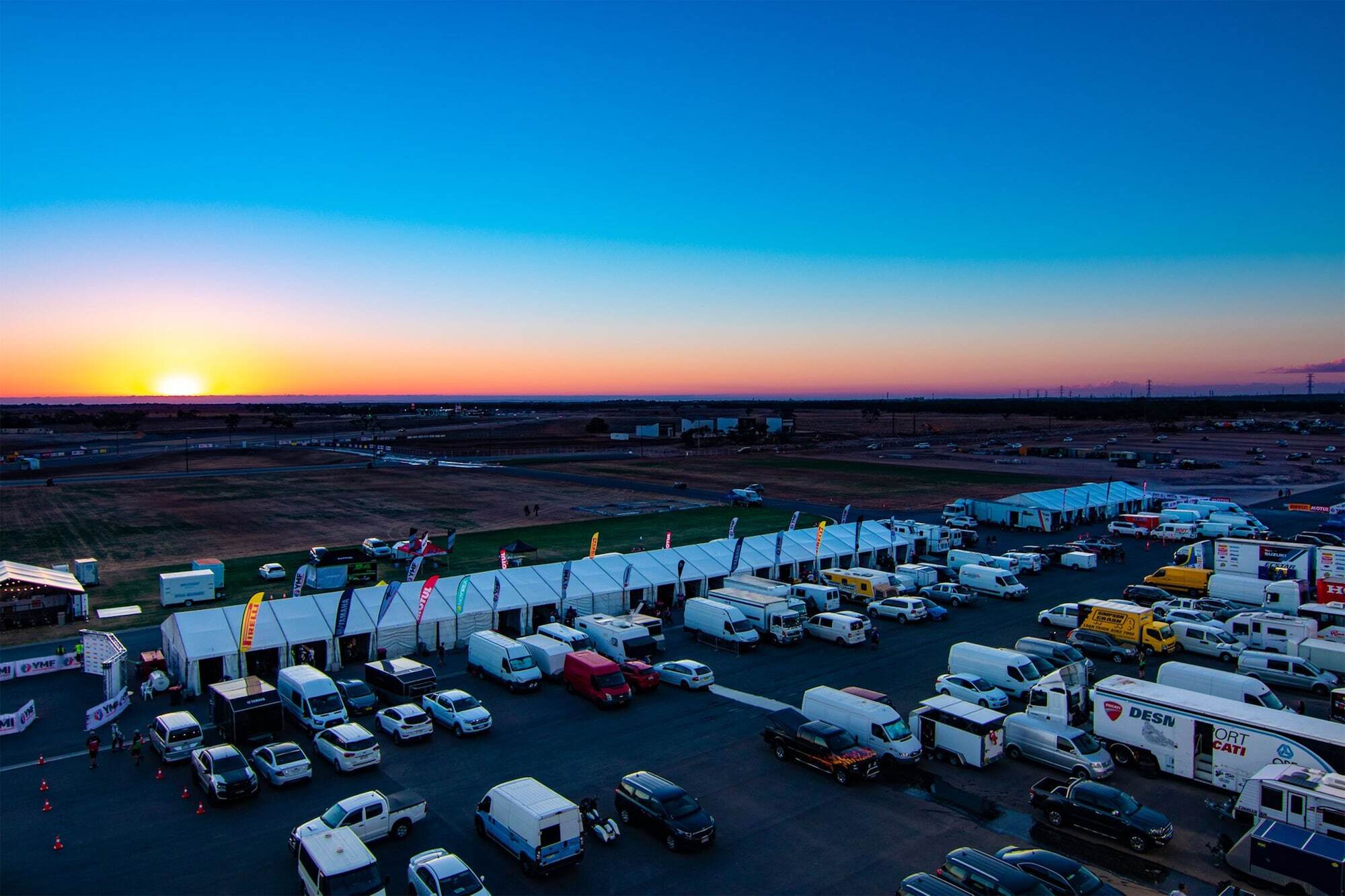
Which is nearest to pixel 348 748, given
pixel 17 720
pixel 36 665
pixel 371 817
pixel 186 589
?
pixel 371 817

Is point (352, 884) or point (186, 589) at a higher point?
point (352, 884)

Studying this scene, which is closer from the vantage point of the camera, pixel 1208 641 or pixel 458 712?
pixel 458 712

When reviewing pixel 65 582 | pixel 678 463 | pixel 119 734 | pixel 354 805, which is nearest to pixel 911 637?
pixel 354 805

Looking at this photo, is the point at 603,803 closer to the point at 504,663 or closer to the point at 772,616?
the point at 504,663

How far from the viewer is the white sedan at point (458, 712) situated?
18.9 metres

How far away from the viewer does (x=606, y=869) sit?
44.3 feet

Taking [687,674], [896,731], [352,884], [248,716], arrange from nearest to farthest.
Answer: [352,884] < [896,731] < [248,716] < [687,674]

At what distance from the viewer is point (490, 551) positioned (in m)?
41.9

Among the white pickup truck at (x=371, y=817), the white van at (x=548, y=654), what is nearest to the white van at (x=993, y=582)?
the white van at (x=548, y=654)

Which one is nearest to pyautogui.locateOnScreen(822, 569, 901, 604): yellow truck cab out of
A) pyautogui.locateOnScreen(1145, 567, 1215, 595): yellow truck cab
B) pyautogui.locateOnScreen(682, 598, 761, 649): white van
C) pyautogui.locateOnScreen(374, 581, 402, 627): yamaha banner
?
pyautogui.locateOnScreen(682, 598, 761, 649): white van

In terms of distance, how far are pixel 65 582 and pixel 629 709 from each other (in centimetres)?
2391

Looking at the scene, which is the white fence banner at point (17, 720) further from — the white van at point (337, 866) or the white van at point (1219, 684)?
the white van at point (1219, 684)

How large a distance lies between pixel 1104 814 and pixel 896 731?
4401 mm

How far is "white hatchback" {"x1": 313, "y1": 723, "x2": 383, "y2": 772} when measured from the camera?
16797mm
